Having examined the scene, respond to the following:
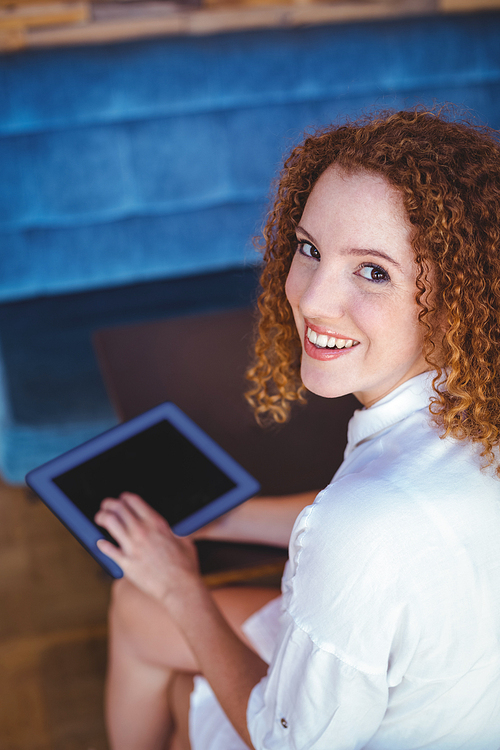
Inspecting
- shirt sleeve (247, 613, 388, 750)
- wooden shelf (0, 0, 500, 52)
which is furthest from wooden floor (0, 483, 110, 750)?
wooden shelf (0, 0, 500, 52)

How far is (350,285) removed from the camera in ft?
2.44

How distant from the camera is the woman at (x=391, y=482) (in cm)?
64

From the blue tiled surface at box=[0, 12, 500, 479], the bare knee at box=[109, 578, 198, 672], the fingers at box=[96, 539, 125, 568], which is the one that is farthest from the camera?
the blue tiled surface at box=[0, 12, 500, 479]

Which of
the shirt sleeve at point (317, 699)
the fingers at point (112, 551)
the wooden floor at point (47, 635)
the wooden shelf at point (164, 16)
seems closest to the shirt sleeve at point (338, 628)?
the shirt sleeve at point (317, 699)

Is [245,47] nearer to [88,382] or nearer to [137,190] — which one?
[137,190]

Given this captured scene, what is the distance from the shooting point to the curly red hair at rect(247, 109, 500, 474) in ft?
2.30

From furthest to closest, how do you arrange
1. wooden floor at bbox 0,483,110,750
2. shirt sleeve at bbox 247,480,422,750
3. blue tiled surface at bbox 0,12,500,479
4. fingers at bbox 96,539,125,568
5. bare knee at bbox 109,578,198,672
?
blue tiled surface at bbox 0,12,500,479, wooden floor at bbox 0,483,110,750, bare knee at bbox 109,578,198,672, fingers at bbox 96,539,125,568, shirt sleeve at bbox 247,480,422,750

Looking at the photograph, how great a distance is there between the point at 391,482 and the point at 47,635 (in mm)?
1208

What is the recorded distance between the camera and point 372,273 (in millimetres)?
739

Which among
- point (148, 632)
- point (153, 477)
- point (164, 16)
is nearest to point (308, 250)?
point (153, 477)

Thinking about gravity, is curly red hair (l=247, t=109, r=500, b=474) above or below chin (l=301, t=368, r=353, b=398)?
above

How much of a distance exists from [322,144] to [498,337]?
332 mm

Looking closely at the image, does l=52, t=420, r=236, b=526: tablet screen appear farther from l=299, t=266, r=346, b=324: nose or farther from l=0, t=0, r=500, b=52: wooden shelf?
l=0, t=0, r=500, b=52: wooden shelf

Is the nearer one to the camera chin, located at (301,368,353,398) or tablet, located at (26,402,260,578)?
chin, located at (301,368,353,398)
